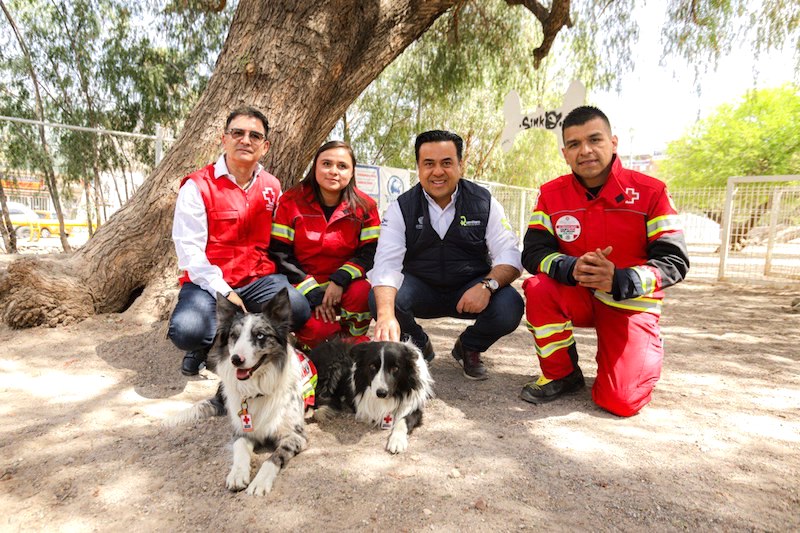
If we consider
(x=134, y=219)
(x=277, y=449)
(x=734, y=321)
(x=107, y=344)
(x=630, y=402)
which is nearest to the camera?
(x=277, y=449)

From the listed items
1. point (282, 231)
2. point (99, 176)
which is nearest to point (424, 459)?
point (282, 231)

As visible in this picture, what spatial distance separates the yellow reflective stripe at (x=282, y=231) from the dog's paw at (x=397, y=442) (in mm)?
1849

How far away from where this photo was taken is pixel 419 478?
2.38 meters

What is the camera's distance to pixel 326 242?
385 centimetres

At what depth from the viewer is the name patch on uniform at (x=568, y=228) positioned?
11.1ft

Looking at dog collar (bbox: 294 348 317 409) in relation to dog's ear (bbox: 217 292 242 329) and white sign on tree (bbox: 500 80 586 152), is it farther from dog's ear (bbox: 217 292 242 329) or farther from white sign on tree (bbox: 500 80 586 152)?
white sign on tree (bbox: 500 80 586 152)

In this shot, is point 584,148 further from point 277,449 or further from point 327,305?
point 277,449

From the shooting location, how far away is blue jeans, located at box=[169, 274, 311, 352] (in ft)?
11.0

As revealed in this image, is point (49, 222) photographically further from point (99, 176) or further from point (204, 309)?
point (204, 309)

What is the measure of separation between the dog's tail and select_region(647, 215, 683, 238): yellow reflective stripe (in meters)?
3.03

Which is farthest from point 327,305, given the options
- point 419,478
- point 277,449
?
point 419,478

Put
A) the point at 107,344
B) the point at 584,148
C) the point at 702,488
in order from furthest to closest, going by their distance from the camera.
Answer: the point at 107,344, the point at 584,148, the point at 702,488

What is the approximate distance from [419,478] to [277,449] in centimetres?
78

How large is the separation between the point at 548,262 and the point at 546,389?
0.92 m
